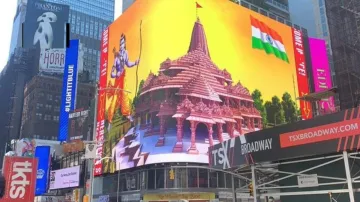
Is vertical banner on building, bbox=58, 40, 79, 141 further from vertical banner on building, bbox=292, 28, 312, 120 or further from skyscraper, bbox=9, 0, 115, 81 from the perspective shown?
skyscraper, bbox=9, 0, 115, 81

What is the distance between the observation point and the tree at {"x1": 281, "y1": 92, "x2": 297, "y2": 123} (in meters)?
62.1

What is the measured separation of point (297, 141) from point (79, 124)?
6502cm

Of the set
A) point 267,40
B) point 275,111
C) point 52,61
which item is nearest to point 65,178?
point 275,111

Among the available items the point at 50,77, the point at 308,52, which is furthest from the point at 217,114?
the point at 50,77

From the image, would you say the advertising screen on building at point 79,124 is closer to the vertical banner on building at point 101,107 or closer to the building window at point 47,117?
the vertical banner on building at point 101,107

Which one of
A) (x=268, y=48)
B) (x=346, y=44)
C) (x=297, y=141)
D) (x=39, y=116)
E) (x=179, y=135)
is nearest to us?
(x=297, y=141)

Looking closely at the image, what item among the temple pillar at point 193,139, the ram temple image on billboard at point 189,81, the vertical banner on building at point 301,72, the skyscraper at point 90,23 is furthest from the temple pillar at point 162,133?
the skyscraper at point 90,23

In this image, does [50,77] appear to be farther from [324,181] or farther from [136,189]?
[324,181]

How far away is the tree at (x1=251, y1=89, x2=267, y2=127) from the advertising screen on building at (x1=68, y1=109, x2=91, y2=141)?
32478mm

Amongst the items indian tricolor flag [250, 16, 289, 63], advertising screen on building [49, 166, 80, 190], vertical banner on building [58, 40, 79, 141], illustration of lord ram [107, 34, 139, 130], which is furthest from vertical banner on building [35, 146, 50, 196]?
indian tricolor flag [250, 16, 289, 63]

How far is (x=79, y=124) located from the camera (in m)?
75.1

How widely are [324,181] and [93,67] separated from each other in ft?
518

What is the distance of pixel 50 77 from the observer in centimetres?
12950

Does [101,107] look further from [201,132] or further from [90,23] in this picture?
[90,23]
